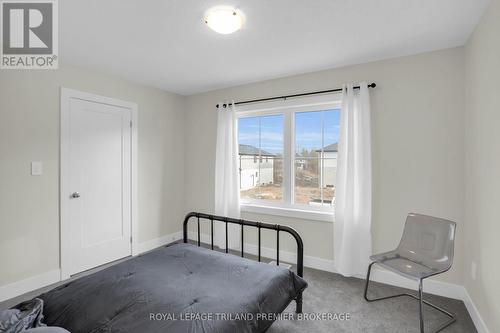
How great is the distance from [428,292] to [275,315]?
6.10ft

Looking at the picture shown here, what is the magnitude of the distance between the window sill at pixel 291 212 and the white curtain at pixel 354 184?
0.22m

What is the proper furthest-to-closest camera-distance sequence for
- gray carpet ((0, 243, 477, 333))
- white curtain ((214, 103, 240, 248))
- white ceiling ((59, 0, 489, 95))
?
1. white curtain ((214, 103, 240, 248))
2. gray carpet ((0, 243, 477, 333))
3. white ceiling ((59, 0, 489, 95))

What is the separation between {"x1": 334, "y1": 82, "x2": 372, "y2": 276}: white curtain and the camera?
2.79m

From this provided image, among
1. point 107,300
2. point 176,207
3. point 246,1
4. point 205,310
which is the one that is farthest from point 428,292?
point 176,207

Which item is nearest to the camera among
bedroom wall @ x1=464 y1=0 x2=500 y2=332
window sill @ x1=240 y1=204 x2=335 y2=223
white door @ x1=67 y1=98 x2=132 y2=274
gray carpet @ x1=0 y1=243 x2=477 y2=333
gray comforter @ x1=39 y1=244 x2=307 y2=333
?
gray comforter @ x1=39 y1=244 x2=307 y2=333

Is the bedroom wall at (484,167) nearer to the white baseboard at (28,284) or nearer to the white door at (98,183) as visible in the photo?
the white door at (98,183)

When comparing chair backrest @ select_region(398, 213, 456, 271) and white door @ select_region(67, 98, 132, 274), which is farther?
white door @ select_region(67, 98, 132, 274)

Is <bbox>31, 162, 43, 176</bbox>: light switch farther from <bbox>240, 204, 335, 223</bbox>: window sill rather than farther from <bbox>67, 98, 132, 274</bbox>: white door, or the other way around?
<bbox>240, 204, 335, 223</bbox>: window sill

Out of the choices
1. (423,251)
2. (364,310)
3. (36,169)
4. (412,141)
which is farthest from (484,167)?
(36,169)

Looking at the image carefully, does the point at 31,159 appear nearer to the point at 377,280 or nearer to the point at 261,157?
the point at 261,157

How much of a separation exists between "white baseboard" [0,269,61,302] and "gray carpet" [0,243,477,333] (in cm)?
6

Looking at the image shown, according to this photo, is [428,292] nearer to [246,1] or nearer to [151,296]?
[151,296]

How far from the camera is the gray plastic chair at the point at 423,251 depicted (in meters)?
2.08

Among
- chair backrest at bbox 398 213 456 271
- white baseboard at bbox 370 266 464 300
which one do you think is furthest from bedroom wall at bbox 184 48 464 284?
chair backrest at bbox 398 213 456 271
